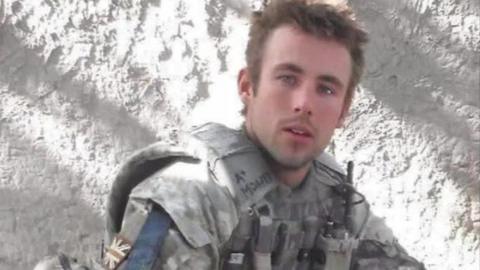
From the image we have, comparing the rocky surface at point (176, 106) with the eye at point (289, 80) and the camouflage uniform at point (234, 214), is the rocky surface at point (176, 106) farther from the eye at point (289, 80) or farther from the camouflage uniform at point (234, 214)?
the eye at point (289, 80)

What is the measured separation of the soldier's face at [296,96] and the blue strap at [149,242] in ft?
0.86

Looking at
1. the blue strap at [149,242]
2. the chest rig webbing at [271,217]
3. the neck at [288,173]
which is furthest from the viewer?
the neck at [288,173]

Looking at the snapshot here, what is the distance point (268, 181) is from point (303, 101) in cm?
15

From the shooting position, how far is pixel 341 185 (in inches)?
68.2

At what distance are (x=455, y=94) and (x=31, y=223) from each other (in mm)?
1074

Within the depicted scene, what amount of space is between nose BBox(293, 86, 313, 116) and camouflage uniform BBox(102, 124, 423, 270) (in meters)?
0.11

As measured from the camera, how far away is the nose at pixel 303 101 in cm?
154

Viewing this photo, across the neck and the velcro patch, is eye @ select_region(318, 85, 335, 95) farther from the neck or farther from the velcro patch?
the velcro patch

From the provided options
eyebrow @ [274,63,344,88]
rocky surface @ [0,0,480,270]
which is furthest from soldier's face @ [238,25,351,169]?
rocky surface @ [0,0,480,270]

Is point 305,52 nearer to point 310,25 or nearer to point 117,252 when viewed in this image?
point 310,25

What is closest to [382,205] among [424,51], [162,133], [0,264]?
[424,51]

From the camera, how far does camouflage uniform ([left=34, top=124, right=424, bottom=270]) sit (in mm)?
1411

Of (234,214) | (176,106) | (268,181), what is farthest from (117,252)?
(176,106)

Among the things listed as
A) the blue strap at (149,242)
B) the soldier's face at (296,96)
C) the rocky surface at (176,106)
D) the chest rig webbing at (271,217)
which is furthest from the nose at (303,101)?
the rocky surface at (176,106)
